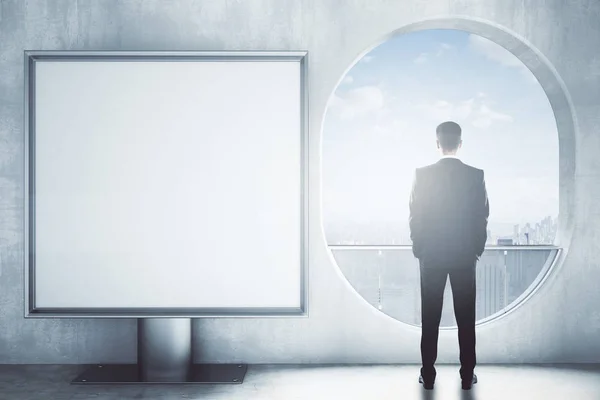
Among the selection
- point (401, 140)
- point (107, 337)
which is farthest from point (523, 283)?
point (401, 140)

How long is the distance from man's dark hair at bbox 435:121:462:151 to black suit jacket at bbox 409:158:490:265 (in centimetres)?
11

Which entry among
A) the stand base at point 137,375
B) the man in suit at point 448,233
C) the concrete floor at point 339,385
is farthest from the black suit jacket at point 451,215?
the stand base at point 137,375

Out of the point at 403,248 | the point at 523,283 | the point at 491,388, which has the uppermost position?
the point at 403,248

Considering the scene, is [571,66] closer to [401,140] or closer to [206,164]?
[206,164]

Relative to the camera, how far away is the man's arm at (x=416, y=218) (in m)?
2.67

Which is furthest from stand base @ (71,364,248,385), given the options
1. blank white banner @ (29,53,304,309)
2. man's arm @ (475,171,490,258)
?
man's arm @ (475,171,490,258)

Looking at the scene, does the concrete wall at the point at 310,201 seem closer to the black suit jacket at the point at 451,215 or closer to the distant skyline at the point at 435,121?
the black suit jacket at the point at 451,215

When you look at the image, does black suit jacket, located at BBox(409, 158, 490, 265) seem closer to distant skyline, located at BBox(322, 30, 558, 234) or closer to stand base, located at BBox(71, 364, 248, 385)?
stand base, located at BBox(71, 364, 248, 385)

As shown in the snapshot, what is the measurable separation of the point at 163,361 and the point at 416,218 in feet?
5.81

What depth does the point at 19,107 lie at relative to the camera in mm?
3311

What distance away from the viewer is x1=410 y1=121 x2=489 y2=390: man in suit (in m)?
2.63

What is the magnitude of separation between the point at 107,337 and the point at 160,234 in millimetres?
899

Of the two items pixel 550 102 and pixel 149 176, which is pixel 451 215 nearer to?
pixel 550 102

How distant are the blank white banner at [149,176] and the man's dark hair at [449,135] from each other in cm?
86
